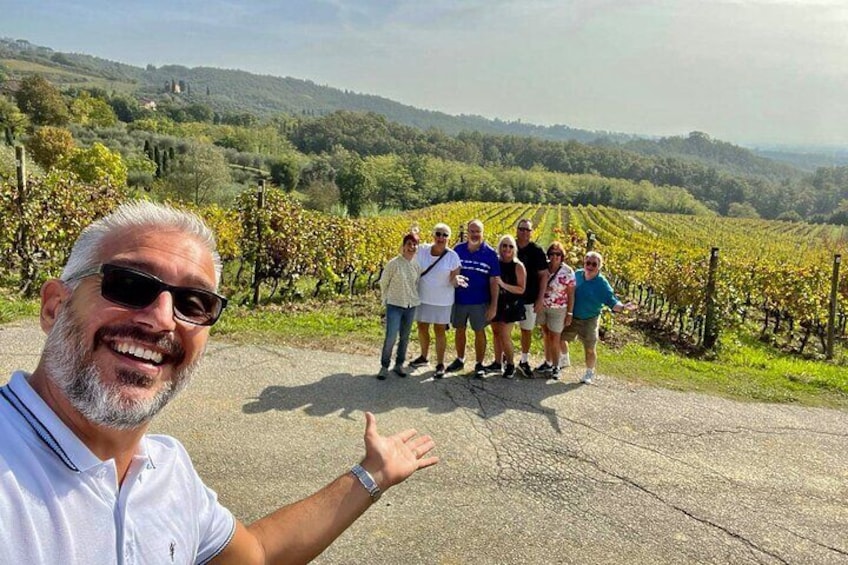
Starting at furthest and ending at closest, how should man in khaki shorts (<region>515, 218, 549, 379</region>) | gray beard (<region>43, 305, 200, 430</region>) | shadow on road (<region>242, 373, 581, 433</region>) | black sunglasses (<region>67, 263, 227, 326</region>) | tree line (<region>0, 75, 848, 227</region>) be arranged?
1. tree line (<region>0, 75, 848, 227</region>)
2. man in khaki shorts (<region>515, 218, 549, 379</region>)
3. shadow on road (<region>242, 373, 581, 433</region>)
4. black sunglasses (<region>67, 263, 227, 326</region>)
5. gray beard (<region>43, 305, 200, 430</region>)

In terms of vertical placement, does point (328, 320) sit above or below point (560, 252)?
below

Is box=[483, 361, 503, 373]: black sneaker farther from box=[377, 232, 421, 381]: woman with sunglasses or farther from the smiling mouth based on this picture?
the smiling mouth

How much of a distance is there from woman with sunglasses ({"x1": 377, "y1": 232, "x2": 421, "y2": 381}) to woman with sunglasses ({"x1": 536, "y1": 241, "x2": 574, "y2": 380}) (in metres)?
1.62

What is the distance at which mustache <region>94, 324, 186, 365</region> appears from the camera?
1.28 m

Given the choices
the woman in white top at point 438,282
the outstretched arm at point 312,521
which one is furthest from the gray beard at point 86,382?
the woman in white top at point 438,282

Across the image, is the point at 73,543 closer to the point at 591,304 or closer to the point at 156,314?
the point at 156,314

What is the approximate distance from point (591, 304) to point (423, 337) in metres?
2.04

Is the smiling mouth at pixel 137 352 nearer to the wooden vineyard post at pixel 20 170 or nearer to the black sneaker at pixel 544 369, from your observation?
the black sneaker at pixel 544 369

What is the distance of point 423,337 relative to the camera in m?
6.64

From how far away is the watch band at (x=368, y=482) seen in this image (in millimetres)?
1916

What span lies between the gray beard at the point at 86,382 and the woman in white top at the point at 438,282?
4934 millimetres

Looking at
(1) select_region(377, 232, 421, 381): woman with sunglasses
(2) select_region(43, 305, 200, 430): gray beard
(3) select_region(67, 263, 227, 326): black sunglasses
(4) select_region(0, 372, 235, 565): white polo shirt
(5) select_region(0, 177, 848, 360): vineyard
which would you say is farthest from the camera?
(5) select_region(0, 177, 848, 360): vineyard

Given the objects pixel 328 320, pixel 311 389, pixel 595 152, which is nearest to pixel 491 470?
pixel 311 389

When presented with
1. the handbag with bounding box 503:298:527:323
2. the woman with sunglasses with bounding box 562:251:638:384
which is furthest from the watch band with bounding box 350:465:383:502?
the woman with sunglasses with bounding box 562:251:638:384
